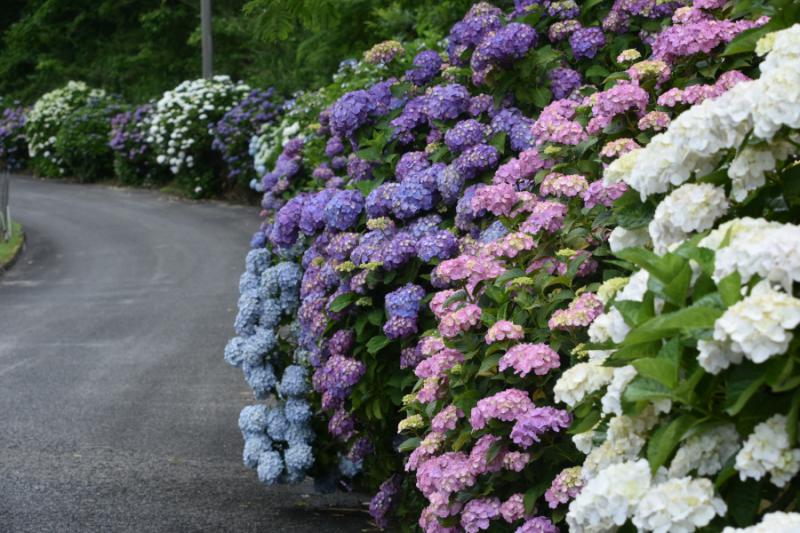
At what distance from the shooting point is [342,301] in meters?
5.47

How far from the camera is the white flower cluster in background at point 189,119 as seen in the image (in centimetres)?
2486

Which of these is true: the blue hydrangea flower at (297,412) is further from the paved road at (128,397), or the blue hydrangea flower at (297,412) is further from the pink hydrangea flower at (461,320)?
the pink hydrangea flower at (461,320)

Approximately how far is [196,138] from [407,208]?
65.8 ft

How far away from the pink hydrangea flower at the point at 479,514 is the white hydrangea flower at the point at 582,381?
118 cm

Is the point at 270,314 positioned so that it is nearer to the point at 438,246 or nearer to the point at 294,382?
the point at 294,382

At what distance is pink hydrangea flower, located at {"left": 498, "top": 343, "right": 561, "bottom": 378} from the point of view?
3775 millimetres

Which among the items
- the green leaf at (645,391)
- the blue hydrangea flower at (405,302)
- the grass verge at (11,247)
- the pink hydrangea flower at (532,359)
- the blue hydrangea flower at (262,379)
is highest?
the green leaf at (645,391)

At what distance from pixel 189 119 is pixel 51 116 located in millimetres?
7810

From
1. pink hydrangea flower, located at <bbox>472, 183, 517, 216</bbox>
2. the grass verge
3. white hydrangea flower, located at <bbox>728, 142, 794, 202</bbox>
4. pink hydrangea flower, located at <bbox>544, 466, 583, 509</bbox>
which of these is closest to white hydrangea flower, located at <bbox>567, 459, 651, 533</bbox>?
white hydrangea flower, located at <bbox>728, 142, 794, 202</bbox>

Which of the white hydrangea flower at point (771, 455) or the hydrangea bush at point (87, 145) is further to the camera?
the hydrangea bush at point (87, 145)

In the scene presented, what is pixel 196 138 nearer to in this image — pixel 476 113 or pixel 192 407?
pixel 192 407

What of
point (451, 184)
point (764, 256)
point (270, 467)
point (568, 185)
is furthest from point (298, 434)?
point (764, 256)

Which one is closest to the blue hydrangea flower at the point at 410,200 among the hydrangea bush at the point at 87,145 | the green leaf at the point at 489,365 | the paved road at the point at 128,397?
the green leaf at the point at 489,365

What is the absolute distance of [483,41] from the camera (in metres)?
5.80
